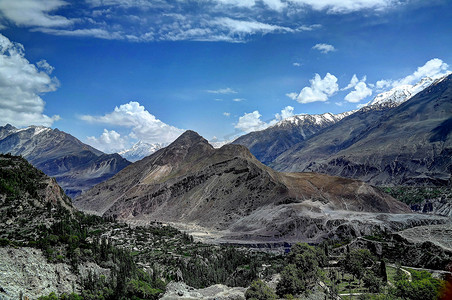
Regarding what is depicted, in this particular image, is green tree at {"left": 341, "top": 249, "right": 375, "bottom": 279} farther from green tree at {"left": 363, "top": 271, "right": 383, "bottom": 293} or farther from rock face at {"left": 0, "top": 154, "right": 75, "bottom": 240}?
rock face at {"left": 0, "top": 154, "right": 75, "bottom": 240}

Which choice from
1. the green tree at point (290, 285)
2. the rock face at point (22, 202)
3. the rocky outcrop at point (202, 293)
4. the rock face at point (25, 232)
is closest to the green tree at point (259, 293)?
the rocky outcrop at point (202, 293)

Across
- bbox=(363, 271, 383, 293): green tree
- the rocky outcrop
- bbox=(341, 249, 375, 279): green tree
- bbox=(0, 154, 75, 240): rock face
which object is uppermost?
bbox=(0, 154, 75, 240): rock face

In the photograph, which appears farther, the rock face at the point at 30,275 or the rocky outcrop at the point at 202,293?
the rocky outcrop at the point at 202,293

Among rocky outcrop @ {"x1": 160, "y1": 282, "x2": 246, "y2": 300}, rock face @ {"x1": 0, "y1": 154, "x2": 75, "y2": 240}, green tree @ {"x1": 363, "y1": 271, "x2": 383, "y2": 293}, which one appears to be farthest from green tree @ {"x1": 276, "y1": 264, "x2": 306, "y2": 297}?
rock face @ {"x1": 0, "y1": 154, "x2": 75, "y2": 240}

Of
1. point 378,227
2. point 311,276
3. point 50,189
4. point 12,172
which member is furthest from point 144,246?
point 378,227

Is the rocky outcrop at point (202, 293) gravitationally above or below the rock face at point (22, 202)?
below

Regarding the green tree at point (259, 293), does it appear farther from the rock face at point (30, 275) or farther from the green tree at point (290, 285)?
the rock face at point (30, 275)

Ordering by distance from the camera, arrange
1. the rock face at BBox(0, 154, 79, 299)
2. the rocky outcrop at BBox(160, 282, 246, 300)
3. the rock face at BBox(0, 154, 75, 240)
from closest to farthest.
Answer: the rock face at BBox(0, 154, 79, 299) → the rock face at BBox(0, 154, 75, 240) → the rocky outcrop at BBox(160, 282, 246, 300)

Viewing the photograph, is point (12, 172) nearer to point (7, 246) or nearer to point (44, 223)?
point (44, 223)

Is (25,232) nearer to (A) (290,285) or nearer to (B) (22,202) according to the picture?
(B) (22,202)
